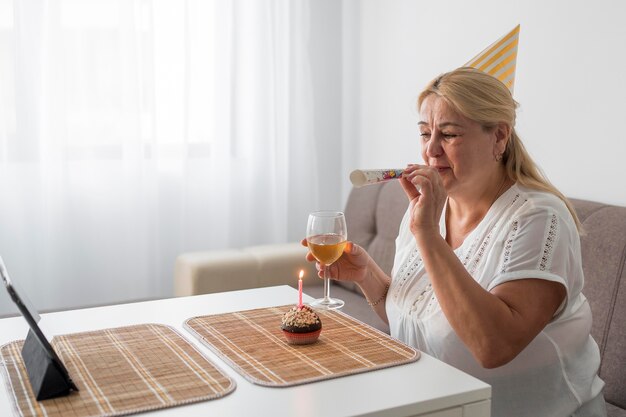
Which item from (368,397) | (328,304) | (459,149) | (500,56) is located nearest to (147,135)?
(500,56)

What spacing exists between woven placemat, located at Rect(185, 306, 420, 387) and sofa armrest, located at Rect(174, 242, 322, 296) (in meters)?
1.41

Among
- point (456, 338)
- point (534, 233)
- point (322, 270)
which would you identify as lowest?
point (456, 338)

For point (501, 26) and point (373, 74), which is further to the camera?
point (373, 74)

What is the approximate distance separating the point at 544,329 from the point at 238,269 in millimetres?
1755

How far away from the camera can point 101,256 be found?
367cm

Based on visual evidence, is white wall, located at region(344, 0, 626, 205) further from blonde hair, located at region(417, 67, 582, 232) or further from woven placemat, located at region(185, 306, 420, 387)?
woven placemat, located at region(185, 306, 420, 387)

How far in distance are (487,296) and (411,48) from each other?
2.24 m

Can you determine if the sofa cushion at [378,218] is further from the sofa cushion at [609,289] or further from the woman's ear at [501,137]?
the woman's ear at [501,137]

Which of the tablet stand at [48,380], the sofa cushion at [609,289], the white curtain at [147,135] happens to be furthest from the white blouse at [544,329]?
the white curtain at [147,135]

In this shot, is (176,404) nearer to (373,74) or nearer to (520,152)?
(520,152)

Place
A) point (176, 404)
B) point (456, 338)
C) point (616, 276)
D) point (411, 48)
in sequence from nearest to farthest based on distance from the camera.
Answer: point (176, 404), point (456, 338), point (616, 276), point (411, 48)

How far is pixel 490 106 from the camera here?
5.73ft

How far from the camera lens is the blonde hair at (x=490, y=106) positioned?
174cm

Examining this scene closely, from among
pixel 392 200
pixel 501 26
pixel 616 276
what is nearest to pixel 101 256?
pixel 392 200
